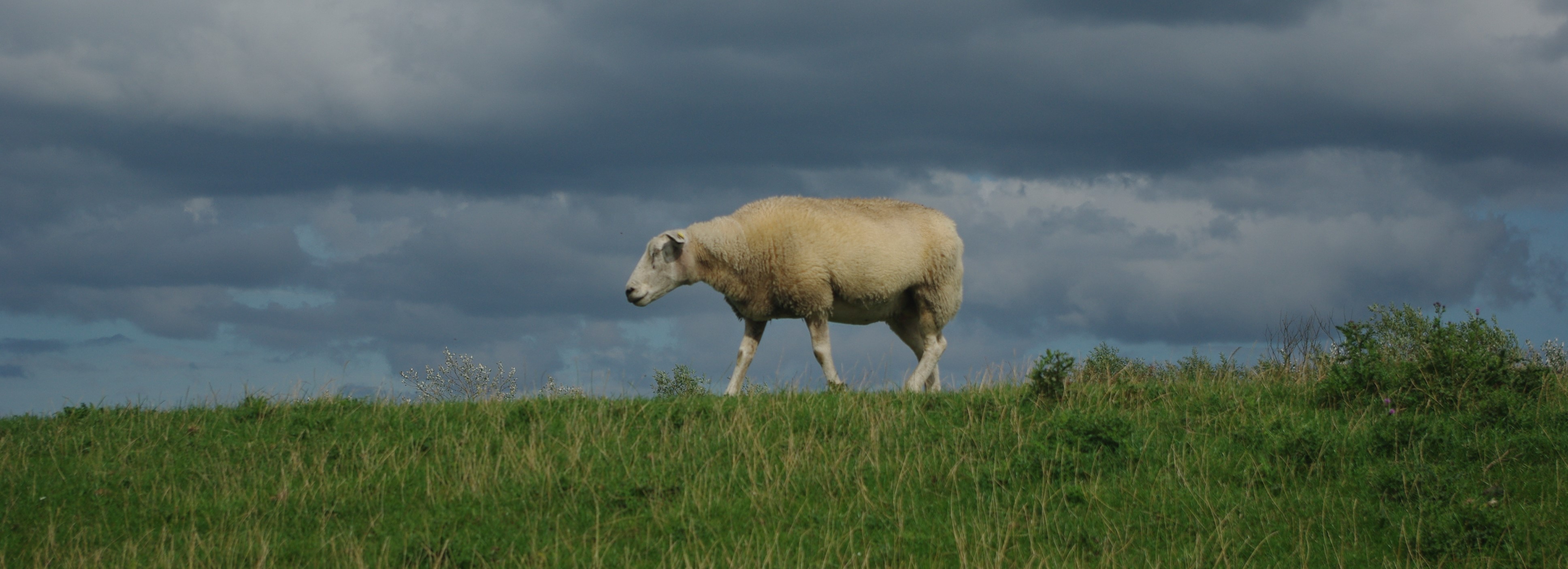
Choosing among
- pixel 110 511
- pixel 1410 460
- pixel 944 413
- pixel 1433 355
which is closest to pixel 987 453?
pixel 944 413

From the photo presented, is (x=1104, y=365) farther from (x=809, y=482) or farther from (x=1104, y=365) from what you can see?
(x=809, y=482)

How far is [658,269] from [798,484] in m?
5.78

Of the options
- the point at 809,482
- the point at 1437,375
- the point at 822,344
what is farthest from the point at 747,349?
the point at 1437,375

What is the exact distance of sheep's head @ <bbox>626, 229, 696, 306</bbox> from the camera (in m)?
14.0

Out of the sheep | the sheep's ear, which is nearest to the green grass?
the sheep

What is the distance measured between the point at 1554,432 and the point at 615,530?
8.50m

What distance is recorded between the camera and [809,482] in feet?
28.9

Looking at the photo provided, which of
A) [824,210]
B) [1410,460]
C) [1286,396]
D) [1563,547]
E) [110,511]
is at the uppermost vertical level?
[824,210]

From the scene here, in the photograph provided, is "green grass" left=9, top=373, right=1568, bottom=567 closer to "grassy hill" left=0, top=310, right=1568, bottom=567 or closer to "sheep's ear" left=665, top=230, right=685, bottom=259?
"grassy hill" left=0, top=310, right=1568, bottom=567

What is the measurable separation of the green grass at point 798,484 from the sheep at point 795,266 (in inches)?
→ 88.6

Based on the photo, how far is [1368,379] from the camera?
12086 millimetres

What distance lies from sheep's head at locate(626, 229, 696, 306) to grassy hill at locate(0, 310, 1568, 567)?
2634 mm

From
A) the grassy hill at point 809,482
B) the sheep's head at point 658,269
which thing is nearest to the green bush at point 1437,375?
Result: the grassy hill at point 809,482

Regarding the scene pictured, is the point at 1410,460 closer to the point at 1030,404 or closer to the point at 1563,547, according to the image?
the point at 1563,547
